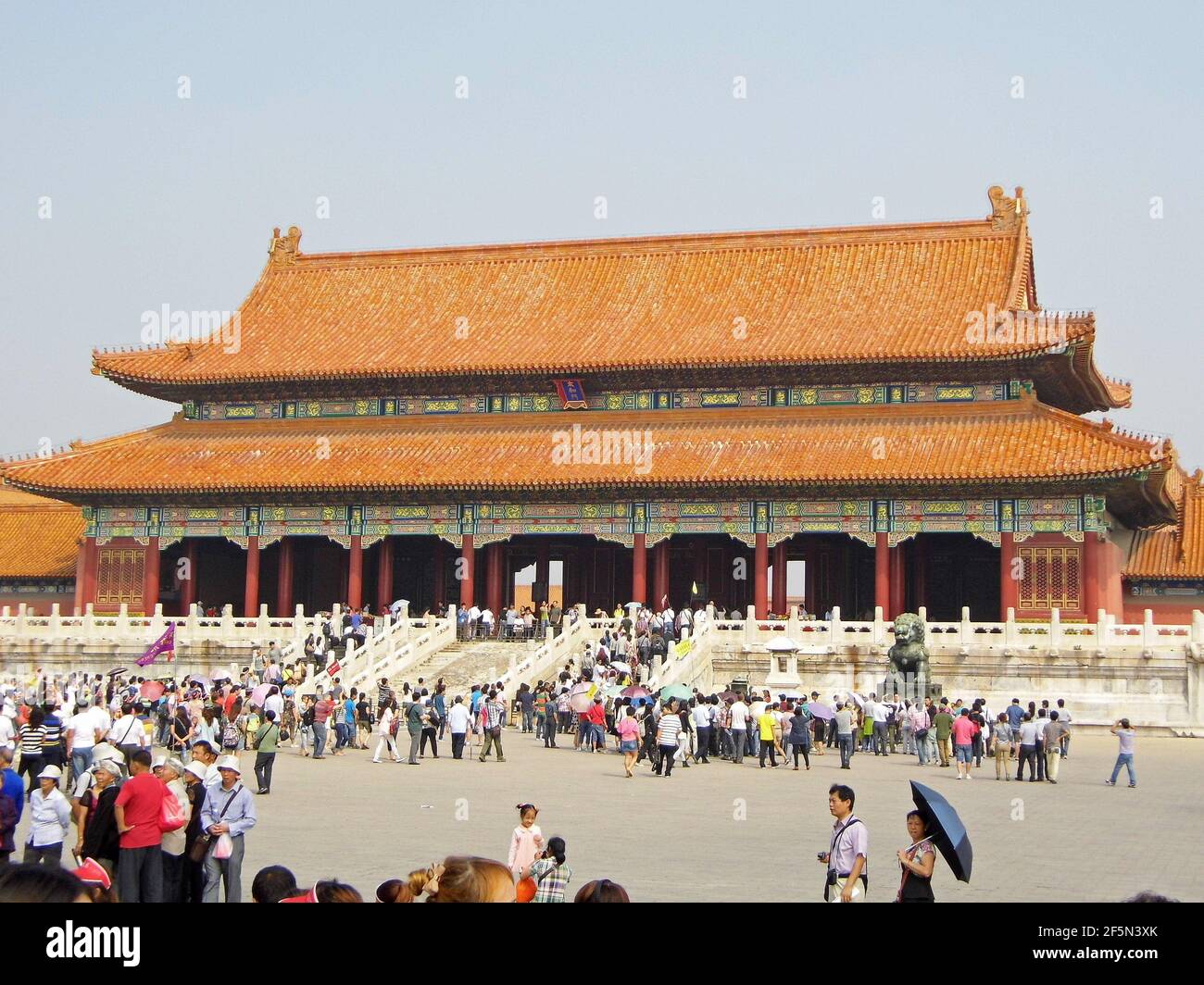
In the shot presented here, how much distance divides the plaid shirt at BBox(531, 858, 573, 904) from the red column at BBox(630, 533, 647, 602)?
32606mm

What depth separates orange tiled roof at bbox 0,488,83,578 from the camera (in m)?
53.7

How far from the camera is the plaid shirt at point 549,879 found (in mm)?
11297

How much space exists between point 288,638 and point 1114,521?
22.5 meters

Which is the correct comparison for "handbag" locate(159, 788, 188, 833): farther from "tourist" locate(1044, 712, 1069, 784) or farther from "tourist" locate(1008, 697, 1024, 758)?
"tourist" locate(1008, 697, 1024, 758)

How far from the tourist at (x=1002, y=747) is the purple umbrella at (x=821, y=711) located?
9.56ft

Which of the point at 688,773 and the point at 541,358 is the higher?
the point at 541,358

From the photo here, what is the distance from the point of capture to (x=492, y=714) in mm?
27797

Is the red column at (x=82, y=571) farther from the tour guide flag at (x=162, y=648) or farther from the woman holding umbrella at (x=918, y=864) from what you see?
the woman holding umbrella at (x=918, y=864)

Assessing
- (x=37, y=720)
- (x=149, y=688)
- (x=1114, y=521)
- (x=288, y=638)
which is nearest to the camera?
(x=37, y=720)

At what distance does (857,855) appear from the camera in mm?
11516

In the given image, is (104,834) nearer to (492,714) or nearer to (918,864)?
(918,864)

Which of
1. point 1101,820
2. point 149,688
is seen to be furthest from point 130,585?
point 1101,820

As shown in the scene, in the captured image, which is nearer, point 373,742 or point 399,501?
point 373,742
